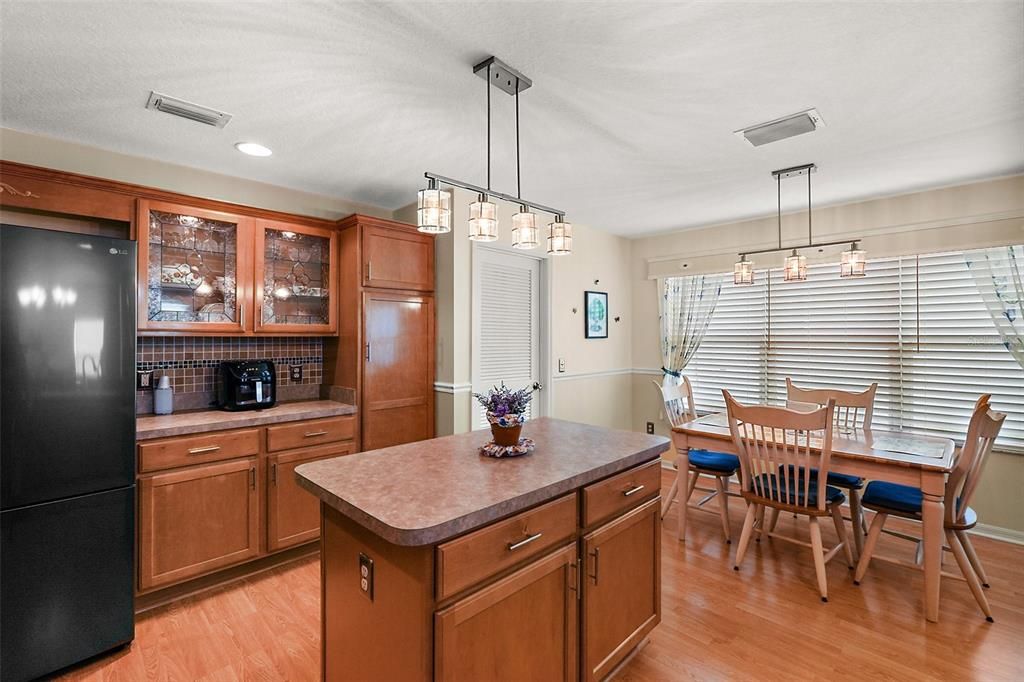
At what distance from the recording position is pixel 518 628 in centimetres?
149

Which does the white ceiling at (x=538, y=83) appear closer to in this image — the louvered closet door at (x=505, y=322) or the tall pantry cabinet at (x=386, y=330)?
the tall pantry cabinet at (x=386, y=330)

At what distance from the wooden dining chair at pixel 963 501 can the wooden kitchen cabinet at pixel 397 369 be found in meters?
2.89

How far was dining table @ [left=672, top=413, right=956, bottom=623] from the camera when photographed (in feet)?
7.76

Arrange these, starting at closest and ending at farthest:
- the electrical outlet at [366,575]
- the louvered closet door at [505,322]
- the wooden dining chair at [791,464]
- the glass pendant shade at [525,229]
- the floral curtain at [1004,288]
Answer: the electrical outlet at [366,575] < the glass pendant shade at [525,229] < the wooden dining chair at [791,464] < the floral curtain at [1004,288] < the louvered closet door at [505,322]

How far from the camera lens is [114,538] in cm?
216

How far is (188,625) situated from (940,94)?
440 centimetres

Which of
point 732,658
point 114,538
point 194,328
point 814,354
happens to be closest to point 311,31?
point 194,328

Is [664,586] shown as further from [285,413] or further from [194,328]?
[194,328]

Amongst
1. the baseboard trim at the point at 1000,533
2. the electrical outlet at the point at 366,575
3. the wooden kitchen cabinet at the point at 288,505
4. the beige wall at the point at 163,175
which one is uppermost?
the beige wall at the point at 163,175

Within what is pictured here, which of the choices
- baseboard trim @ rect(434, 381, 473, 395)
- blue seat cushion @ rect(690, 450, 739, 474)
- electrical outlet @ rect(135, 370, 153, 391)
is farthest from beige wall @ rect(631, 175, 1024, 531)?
electrical outlet @ rect(135, 370, 153, 391)

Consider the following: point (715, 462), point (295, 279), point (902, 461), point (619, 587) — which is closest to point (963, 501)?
point (902, 461)

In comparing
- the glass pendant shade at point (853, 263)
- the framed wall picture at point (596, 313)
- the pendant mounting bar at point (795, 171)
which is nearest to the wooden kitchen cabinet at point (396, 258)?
the framed wall picture at point (596, 313)

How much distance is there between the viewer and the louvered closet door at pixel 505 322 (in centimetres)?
373

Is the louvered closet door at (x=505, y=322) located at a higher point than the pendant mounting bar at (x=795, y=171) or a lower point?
lower
